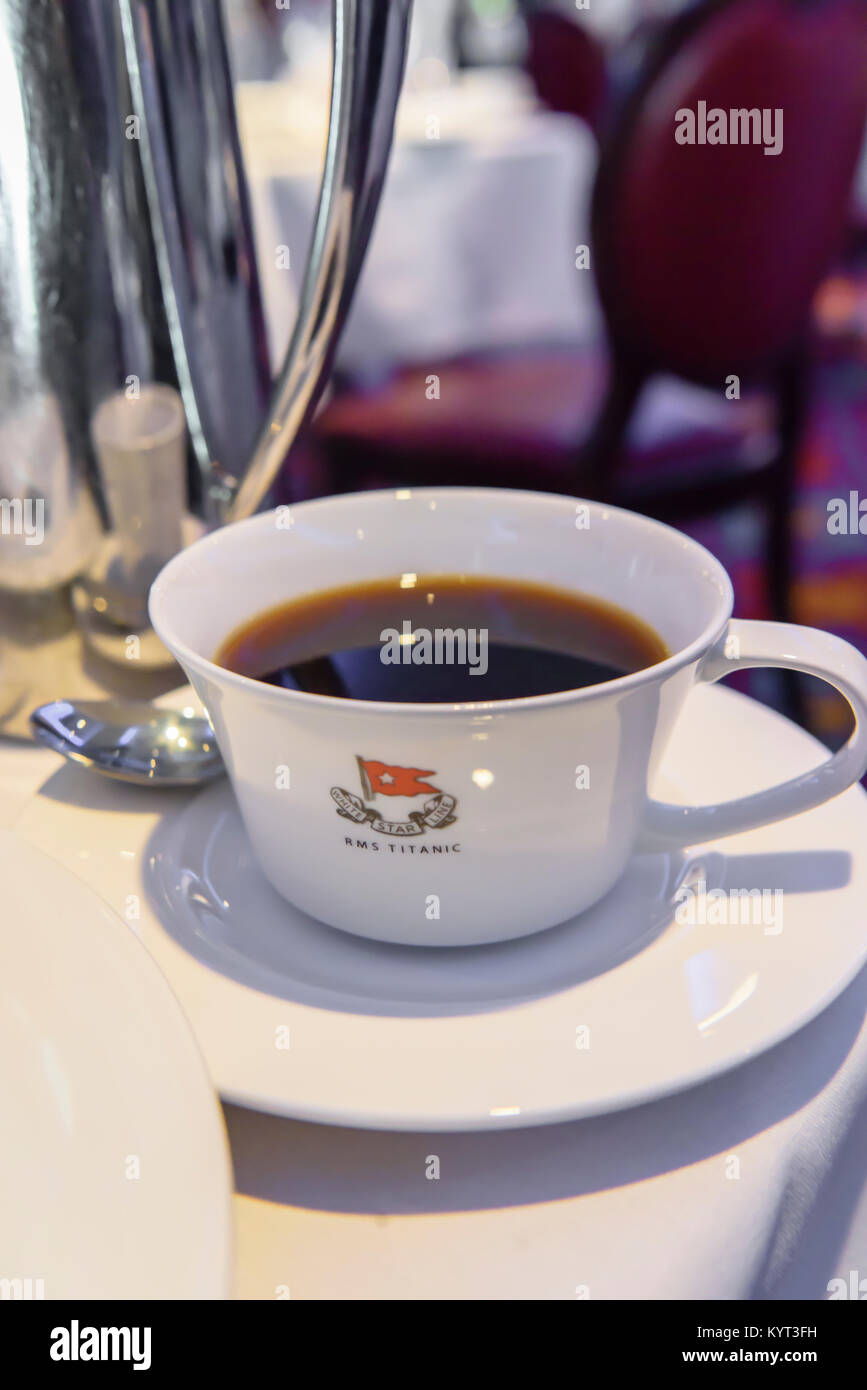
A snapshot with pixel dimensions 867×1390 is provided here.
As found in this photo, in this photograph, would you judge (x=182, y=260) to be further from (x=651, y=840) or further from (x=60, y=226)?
(x=651, y=840)

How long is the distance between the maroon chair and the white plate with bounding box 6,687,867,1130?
0.68m

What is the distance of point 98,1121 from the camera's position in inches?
7.8

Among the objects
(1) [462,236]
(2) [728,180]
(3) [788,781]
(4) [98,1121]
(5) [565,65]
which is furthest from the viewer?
(5) [565,65]

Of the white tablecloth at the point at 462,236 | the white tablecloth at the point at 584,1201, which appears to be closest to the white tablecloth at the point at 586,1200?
the white tablecloth at the point at 584,1201

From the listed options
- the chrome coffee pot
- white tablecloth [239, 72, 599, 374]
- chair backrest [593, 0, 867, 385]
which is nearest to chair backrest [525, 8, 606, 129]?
white tablecloth [239, 72, 599, 374]

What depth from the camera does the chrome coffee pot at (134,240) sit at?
1.04 feet

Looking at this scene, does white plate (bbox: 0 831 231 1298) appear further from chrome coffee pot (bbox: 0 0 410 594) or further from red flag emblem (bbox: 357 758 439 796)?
chrome coffee pot (bbox: 0 0 410 594)

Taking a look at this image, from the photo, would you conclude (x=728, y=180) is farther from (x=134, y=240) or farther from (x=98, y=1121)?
→ (x=98, y=1121)

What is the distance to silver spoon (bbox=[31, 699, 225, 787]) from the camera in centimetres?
34

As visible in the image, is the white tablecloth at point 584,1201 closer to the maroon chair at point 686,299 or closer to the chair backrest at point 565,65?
the maroon chair at point 686,299

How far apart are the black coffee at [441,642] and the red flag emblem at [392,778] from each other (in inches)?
2.5

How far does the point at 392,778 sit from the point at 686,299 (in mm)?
849

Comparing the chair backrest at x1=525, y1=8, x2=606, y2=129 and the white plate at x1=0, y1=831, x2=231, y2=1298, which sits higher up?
the chair backrest at x1=525, y1=8, x2=606, y2=129

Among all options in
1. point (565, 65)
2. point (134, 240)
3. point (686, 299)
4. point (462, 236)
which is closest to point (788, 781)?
point (134, 240)
